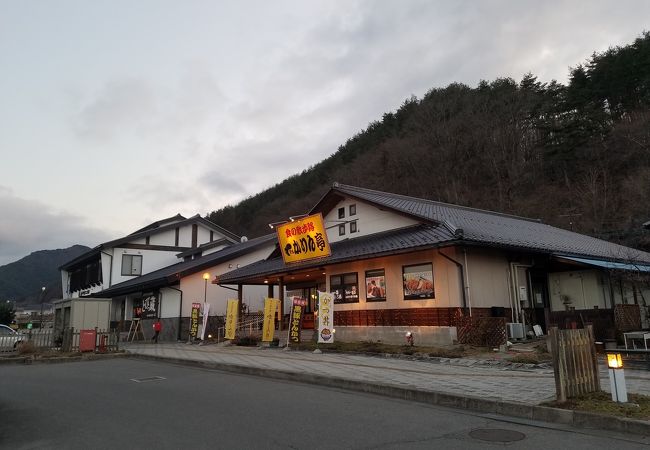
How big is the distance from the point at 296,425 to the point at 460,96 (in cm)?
4711

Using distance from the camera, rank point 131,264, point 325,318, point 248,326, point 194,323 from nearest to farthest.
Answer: point 325,318 < point 194,323 < point 248,326 < point 131,264

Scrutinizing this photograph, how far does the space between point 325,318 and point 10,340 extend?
15172 mm

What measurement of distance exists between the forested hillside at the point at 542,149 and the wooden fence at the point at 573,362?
2640 cm

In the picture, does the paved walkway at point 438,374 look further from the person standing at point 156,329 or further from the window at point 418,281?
the person standing at point 156,329

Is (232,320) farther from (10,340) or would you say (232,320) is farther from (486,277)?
(486,277)

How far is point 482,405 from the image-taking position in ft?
25.6

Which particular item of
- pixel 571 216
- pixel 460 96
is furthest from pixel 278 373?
pixel 460 96

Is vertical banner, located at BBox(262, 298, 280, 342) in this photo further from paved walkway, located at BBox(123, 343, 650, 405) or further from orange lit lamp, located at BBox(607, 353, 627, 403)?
orange lit lamp, located at BBox(607, 353, 627, 403)

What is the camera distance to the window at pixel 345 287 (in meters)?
20.0

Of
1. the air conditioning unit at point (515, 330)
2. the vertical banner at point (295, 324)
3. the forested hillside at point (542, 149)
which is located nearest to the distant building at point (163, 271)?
the vertical banner at point (295, 324)

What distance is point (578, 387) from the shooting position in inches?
291

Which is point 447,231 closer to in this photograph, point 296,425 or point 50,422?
point 296,425

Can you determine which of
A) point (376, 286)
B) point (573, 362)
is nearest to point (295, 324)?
point (376, 286)

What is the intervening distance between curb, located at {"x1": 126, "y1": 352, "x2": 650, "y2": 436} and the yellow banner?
27.5ft
